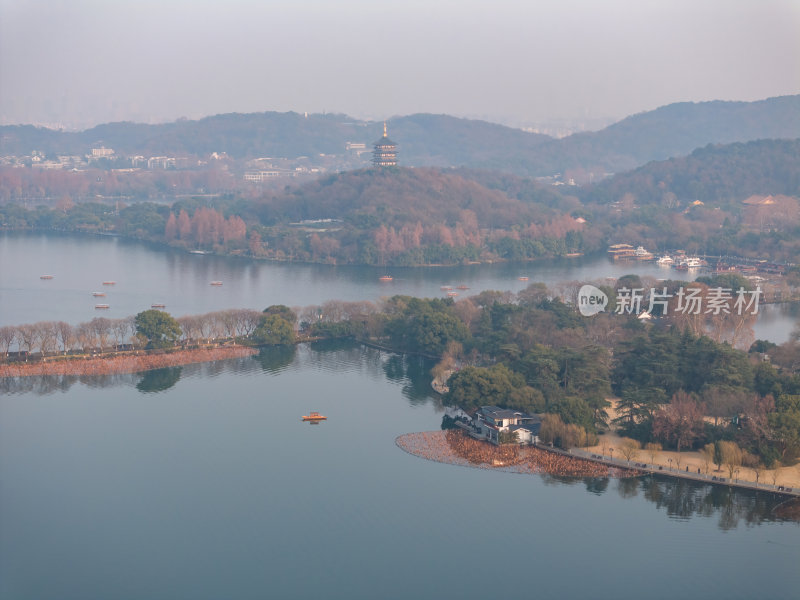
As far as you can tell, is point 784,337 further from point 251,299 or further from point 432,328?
point 251,299

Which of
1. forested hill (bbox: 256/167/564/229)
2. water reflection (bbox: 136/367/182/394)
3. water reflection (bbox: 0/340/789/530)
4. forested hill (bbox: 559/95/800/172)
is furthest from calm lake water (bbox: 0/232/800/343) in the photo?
forested hill (bbox: 559/95/800/172)

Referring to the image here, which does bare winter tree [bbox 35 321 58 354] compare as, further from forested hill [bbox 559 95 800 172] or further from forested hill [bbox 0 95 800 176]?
forested hill [bbox 559 95 800 172]

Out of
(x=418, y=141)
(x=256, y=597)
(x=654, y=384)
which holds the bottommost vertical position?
(x=256, y=597)

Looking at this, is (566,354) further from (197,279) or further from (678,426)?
(197,279)

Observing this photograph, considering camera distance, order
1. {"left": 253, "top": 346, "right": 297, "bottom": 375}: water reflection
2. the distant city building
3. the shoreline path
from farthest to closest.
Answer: the distant city building
{"left": 253, "top": 346, "right": 297, "bottom": 375}: water reflection
the shoreline path

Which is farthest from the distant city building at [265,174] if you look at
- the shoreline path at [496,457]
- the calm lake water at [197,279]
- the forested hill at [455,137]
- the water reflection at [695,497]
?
the water reflection at [695,497]

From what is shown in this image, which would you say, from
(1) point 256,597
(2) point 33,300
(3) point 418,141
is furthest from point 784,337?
(3) point 418,141
